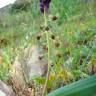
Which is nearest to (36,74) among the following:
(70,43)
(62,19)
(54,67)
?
(54,67)

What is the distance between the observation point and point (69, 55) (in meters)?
1.94

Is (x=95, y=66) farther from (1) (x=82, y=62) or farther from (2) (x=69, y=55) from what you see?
(2) (x=69, y=55)

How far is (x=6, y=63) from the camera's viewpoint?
2.24 metres

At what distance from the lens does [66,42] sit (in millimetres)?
2105

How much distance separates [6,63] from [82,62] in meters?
0.63

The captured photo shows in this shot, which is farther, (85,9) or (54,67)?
(85,9)

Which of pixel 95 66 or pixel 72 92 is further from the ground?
pixel 72 92

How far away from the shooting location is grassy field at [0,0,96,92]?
64.6 inches

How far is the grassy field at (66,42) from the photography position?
5.38 feet

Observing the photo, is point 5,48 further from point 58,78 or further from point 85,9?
point 58,78

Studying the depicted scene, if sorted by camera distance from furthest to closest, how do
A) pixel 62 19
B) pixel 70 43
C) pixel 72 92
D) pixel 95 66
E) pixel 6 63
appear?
pixel 62 19
pixel 6 63
pixel 70 43
pixel 95 66
pixel 72 92

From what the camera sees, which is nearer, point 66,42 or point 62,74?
point 62,74

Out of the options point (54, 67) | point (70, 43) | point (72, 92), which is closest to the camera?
point (72, 92)

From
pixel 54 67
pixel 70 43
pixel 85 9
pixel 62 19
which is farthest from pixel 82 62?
pixel 85 9
